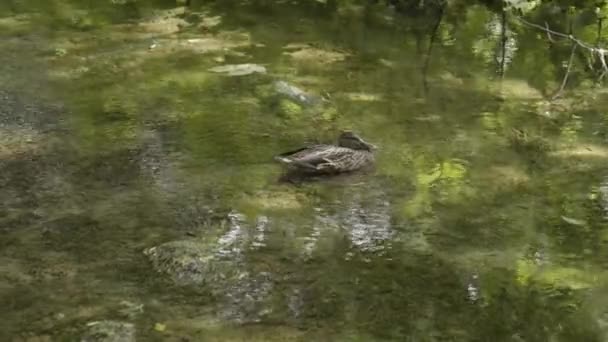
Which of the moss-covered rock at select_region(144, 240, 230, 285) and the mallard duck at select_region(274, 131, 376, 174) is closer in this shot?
the moss-covered rock at select_region(144, 240, 230, 285)

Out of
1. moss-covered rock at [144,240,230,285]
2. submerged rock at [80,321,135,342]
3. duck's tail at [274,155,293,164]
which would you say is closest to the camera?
submerged rock at [80,321,135,342]

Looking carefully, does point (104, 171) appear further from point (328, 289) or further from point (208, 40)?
point (208, 40)

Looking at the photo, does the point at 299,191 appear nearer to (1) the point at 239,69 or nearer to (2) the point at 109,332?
(2) the point at 109,332

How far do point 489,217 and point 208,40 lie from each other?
419 cm

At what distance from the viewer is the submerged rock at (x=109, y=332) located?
3.41 meters

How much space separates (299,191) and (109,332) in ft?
5.61

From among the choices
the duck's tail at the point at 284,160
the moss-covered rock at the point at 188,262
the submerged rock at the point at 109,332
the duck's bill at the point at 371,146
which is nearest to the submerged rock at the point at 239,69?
the duck's bill at the point at 371,146

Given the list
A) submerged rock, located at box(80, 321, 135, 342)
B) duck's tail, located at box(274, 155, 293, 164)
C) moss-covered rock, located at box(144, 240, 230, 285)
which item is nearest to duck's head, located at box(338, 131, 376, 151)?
duck's tail, located at box(274, 155, 293, 164)

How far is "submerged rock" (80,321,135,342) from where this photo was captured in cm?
341

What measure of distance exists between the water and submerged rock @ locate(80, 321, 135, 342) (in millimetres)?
46

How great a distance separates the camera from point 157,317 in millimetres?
3574

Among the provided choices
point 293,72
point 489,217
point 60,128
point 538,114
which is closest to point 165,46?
point 293,72

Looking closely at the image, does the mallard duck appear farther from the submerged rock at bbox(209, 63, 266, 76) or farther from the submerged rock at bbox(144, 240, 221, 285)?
the submerged rock at bbox(209, 63, 266, 76)

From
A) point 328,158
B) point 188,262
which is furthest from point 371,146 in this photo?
point 188,262
